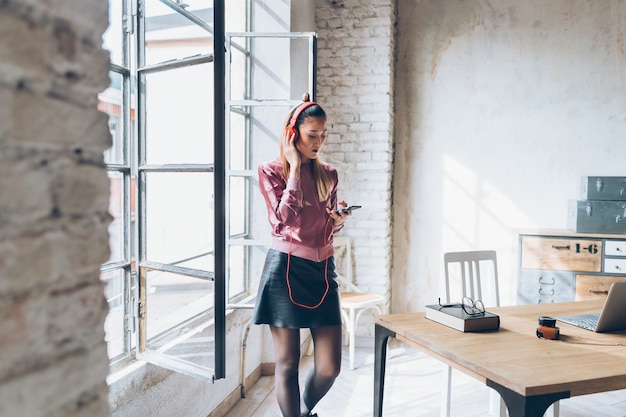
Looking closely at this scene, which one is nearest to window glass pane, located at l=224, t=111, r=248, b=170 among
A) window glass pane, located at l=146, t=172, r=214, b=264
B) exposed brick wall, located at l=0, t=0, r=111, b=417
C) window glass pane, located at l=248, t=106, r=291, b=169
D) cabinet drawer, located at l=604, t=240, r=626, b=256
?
window glass pane, located at l=248, t=106, r=291, b=169

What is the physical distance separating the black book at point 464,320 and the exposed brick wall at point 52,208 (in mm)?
1417

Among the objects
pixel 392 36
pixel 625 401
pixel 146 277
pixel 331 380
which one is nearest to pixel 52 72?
pixel 146 277

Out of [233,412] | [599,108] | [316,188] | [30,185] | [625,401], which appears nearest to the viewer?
[30,185]

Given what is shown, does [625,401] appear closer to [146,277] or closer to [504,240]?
[504,240]

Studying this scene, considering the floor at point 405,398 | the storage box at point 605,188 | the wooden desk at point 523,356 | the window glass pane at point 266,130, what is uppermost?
the window glass pane at point 266,130

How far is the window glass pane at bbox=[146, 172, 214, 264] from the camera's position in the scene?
87.5 inches

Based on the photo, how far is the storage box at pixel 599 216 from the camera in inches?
152

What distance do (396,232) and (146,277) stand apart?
2925mm

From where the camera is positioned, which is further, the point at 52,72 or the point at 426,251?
the point at 426,251

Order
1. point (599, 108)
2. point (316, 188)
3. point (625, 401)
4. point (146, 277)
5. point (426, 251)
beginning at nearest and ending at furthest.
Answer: point (146, 277) → point (316, 188) → point (625, 401) → point (599, 108) → point (426, 251)

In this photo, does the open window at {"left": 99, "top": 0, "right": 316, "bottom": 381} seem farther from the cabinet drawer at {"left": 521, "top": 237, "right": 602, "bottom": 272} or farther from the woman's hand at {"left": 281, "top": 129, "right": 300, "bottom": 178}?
the cabinet drawer at {"left": 521, "top": 237, "right": 602, "bottom": 272}

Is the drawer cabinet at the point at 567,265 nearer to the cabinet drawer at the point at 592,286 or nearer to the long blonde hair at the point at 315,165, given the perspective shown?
the cabinet drawer at the point at 592,286

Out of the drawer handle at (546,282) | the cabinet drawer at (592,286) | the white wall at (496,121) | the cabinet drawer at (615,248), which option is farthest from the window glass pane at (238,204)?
the cabinet drawer at (615,248)

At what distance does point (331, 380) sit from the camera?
2307 millimetres
